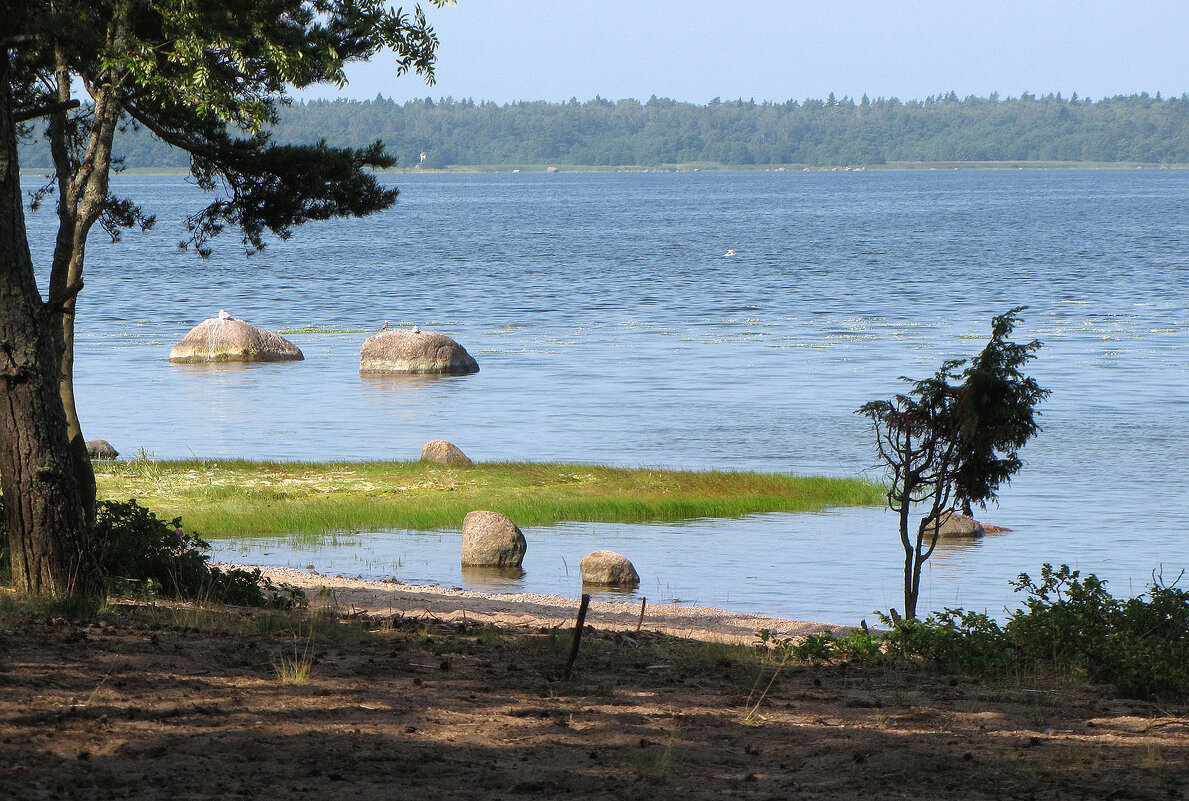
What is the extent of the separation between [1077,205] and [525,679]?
167500 millimetres

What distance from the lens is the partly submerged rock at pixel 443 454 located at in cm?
2334

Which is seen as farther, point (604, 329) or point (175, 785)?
point (604, 329)

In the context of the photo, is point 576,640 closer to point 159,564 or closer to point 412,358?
point 159,564

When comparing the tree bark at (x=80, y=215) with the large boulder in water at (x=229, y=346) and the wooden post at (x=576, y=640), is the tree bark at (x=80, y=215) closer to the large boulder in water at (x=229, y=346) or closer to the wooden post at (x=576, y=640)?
the wooden post at (x=576, y=640)

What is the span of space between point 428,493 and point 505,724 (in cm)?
1453

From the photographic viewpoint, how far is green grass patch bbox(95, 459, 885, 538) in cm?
1945

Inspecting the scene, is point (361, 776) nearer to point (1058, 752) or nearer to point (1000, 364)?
point (1058, 752)

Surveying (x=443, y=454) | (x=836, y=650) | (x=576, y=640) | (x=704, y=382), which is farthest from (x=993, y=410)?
(x=704, y=382)

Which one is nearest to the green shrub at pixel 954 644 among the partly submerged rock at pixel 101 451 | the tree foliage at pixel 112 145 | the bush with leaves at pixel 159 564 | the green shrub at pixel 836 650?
the green shrub at pixel 836 650

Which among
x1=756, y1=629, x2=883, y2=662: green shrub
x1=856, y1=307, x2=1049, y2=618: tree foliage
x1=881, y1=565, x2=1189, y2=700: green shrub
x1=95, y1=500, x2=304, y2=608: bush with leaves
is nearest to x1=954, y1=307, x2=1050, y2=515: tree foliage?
x1=856, y1=307, x2=1049, y2=618: tree foliage

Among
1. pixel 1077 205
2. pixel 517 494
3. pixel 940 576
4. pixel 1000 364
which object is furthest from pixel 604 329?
pixel 1077 205

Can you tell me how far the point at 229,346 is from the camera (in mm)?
41188

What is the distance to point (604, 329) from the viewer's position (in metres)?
51.3

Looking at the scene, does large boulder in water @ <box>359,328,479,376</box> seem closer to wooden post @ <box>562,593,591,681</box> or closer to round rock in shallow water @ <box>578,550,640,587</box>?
round rock in shallow water @ <box>578,550,640,587</box>
